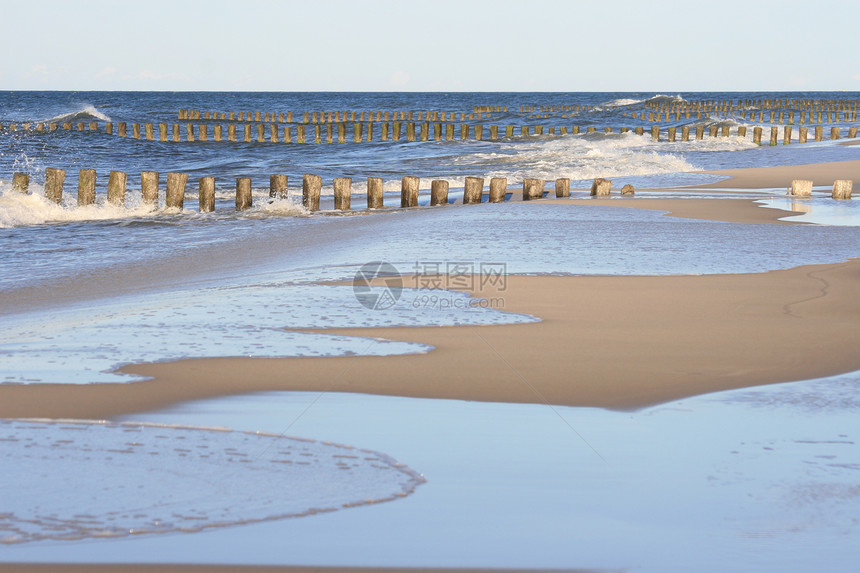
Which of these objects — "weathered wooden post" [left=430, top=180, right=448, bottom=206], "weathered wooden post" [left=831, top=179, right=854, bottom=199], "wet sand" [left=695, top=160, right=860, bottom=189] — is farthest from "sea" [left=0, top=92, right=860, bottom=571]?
"wet sand" [left=695, top=160, right=860, bottom=189]

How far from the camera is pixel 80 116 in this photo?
1806 inches

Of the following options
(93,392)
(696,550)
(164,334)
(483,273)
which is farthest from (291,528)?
(483,273)

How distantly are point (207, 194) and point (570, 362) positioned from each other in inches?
357

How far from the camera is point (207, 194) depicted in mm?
12477

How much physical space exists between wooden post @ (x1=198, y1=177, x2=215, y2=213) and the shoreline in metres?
7.59

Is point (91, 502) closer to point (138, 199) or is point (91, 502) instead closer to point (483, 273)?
point (483, 273)

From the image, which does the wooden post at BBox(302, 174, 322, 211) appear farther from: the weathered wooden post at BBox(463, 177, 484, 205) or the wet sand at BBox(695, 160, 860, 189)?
the wet sand at BBox(695, 160, 860, 189)

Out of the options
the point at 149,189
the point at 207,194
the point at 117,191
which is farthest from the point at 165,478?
the point at 117,191

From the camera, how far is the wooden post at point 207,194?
40.7 feet

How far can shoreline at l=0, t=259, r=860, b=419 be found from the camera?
12.2 feet

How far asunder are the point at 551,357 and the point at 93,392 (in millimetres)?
1865

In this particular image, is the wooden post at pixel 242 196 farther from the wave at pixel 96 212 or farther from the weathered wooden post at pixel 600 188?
the weathered wooden post at pixel 600 188

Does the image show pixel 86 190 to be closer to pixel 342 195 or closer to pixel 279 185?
pixel 279 185

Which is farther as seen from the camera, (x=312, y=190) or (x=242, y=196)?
(x=242, y=196)
